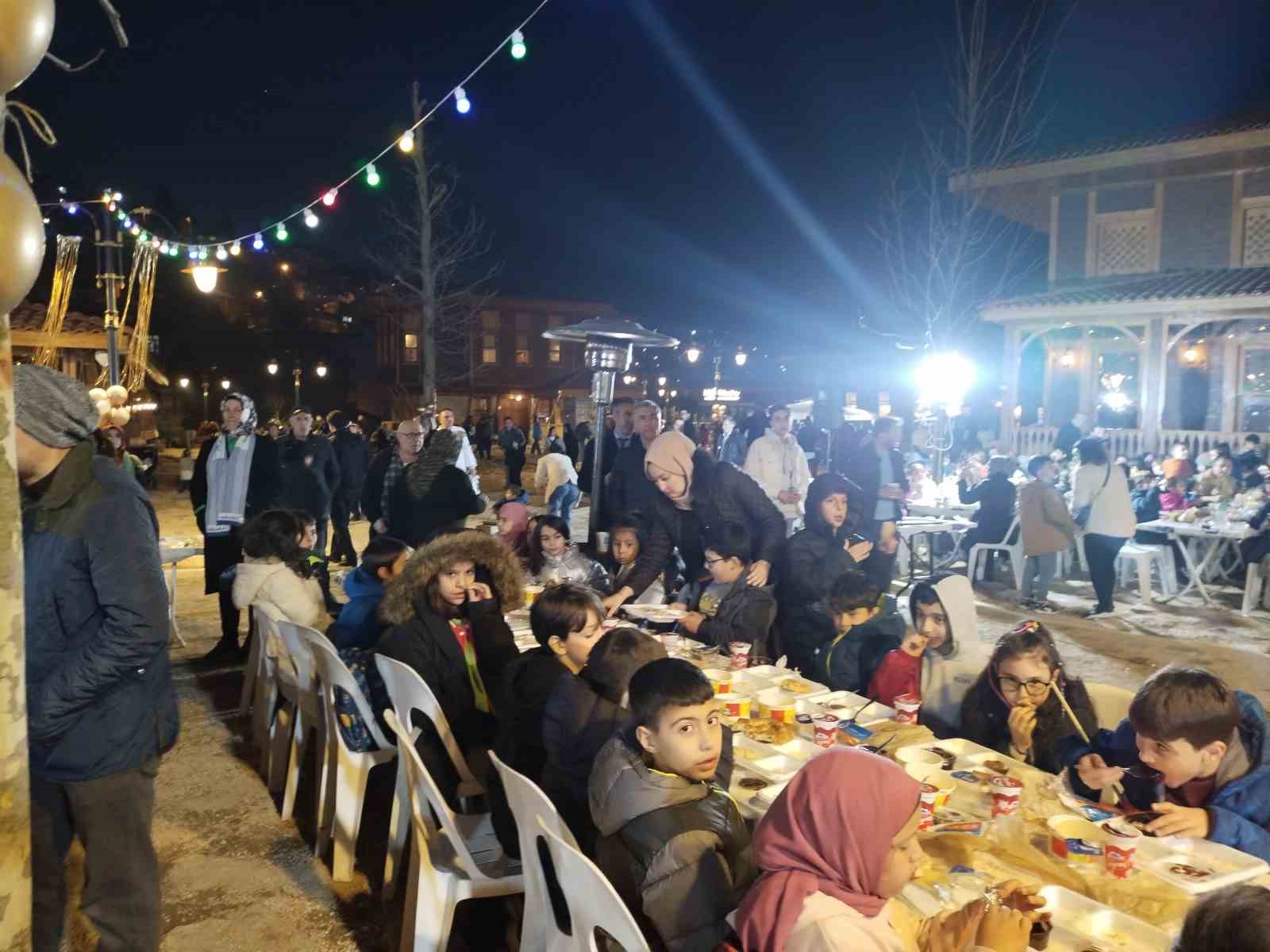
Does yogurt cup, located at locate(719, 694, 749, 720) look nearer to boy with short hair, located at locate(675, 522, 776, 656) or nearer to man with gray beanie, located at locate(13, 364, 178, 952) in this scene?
boy with short hair, located at locate(675, 522, 776, 656)

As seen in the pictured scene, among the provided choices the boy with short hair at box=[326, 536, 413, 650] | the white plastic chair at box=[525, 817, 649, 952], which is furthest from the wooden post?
the boy with short hair at box=[326, 536, 413, 650]

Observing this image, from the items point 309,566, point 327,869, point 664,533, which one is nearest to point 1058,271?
point 664,533

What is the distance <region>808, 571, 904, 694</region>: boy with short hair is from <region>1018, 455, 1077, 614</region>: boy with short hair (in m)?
5.24

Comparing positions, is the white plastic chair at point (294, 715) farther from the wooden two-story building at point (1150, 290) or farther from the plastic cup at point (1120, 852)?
the wooden two-story building at point (1150, 290)

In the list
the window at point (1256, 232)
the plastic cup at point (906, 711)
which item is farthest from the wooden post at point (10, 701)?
the window at point (1256, 232)

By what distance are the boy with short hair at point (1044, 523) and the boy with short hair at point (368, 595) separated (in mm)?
6567

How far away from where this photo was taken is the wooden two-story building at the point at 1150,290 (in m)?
16.5

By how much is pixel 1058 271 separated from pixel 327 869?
1994 centimetres

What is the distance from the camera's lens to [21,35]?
1432 millimetres

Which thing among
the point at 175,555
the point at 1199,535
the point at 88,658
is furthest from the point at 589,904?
the point at 1199,535

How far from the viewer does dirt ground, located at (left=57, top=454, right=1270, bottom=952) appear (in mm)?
3451

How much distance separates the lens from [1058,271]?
19.6 m

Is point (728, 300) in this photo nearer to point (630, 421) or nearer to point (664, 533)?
point (630, 421)

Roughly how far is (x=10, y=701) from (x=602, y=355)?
6404 mm
